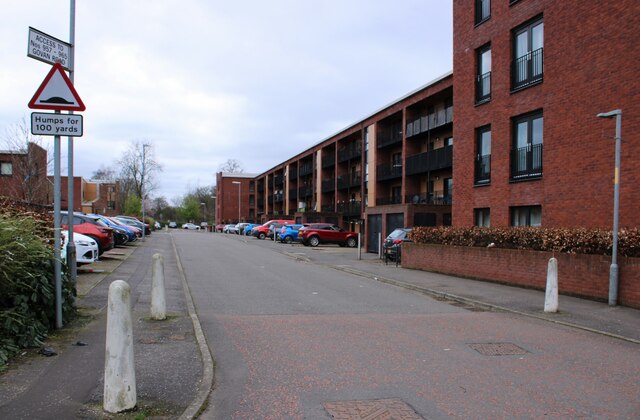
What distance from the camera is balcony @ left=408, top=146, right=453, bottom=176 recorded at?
26766 mm

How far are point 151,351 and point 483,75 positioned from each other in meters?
17.2

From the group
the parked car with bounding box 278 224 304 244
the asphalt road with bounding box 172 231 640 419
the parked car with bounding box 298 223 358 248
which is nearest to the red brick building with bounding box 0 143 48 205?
the parked car with bounding box 298 223 358 248

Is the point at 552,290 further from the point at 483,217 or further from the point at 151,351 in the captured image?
the point at 483,217

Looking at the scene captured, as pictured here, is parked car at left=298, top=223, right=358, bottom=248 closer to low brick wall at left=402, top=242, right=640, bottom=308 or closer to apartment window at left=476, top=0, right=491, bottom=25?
low brick wall at left=402, top=242, right=640, bottom=308

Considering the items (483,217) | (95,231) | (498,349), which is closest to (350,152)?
(483,217)

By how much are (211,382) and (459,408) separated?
2.40 m

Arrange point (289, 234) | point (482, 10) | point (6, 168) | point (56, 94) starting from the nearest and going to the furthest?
point (56, 94) → point (482, 10) → point (6, 168) → point (289, 234)

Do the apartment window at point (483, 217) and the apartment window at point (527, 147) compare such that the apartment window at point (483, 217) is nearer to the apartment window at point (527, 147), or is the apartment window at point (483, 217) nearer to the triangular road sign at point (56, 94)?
the apartment window at point (527, 147)

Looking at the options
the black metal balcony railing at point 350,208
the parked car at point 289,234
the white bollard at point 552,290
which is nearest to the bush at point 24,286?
the white bollard at point 552,290

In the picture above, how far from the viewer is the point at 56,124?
666 centimetres

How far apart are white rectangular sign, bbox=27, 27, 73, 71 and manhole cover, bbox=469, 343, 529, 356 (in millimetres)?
7066

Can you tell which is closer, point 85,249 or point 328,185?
point 85,249

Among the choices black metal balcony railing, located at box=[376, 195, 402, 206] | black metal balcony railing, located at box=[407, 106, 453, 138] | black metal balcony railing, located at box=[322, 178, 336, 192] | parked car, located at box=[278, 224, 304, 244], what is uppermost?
black metal balcony railing, located at box=[407, 106, 453, 138]

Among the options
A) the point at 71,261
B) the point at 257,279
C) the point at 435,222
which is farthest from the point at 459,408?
the point at 435,222
